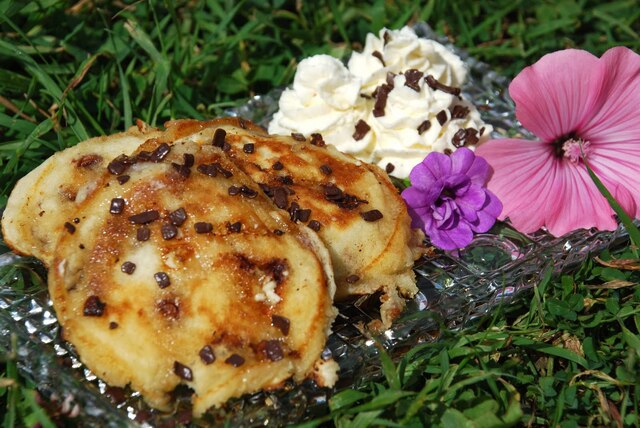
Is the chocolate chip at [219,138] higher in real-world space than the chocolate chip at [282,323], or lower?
higher

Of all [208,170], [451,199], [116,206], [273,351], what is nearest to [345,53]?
[451,199]

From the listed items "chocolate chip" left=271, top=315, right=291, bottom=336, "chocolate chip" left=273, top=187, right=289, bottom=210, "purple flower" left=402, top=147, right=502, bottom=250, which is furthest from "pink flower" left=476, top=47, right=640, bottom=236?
"chocolate chip" left=271, top=315, right=291, bottom=336

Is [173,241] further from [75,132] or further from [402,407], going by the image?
[75,132]

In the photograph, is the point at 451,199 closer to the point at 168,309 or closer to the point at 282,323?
the point at 282,323

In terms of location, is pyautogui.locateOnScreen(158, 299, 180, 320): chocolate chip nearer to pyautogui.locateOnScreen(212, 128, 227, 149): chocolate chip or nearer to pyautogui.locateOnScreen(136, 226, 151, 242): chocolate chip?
pyautogui.locateOnScreen(136, 226, 151, 242): chocolate chip

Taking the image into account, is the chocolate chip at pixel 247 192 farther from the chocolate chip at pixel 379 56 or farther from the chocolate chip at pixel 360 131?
the chocolate chip at pixel 379 56

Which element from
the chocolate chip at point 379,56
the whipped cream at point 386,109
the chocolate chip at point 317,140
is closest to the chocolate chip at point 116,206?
the chocolate chip at point 317,140
